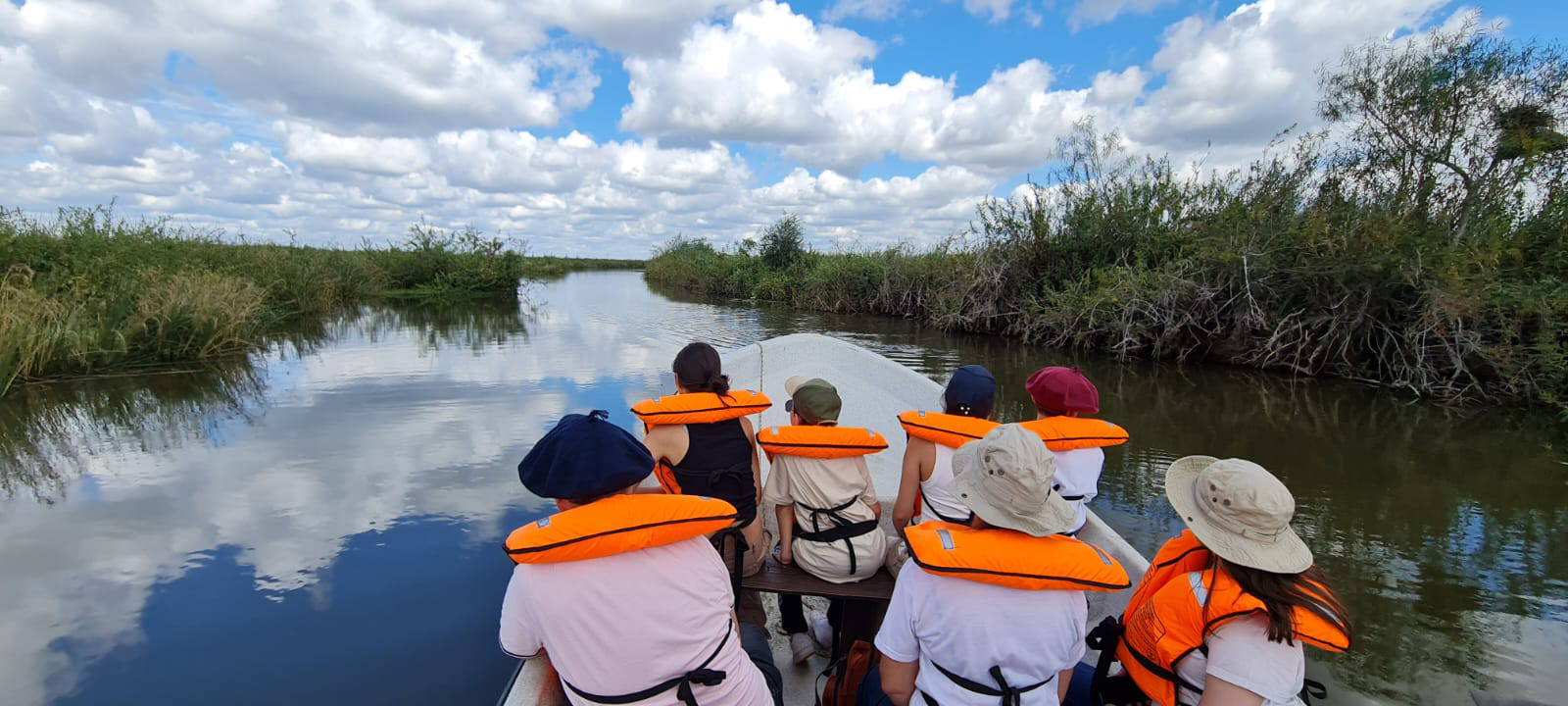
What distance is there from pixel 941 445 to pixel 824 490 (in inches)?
16.8

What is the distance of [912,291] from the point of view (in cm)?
1886

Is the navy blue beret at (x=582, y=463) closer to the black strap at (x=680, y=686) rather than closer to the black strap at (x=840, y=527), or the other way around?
the black strap at (x=680, y=686)

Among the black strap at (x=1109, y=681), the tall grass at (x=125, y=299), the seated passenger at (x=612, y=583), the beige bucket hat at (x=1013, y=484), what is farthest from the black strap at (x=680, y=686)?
the tall grass at (x=125, y=299)

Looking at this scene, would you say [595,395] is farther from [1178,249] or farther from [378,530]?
[1178,249]

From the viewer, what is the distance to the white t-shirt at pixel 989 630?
138 centimetres

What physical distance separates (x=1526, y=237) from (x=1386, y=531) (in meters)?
6.99

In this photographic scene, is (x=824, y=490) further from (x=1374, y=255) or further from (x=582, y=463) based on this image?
(x=1374, y=255)

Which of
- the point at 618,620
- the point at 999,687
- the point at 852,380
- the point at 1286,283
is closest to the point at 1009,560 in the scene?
the point at 999,687

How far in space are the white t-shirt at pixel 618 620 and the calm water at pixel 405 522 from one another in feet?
6.04

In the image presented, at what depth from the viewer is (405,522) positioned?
4363 mm

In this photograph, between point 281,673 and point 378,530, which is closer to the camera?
point 281,673

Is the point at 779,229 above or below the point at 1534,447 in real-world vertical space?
above

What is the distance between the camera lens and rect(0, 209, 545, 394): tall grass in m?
7.44

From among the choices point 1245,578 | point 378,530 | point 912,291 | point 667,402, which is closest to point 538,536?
point 667,402
